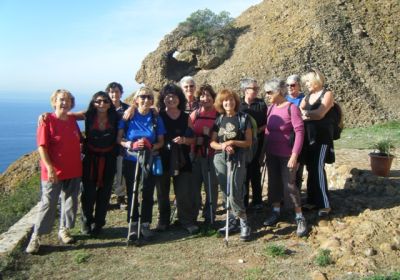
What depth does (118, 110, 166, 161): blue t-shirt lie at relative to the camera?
20.5ft

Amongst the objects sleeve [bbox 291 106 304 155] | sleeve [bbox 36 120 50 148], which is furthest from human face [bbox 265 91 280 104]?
sleeve [bbox 36 120 50 148]

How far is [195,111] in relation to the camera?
6.57 m

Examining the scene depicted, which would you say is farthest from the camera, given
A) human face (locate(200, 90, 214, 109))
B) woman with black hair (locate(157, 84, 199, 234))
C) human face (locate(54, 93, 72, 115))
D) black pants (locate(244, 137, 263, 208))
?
black pants (locate(244, 137, 263, 208))

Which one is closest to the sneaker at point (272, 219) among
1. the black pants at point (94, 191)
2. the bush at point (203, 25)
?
the black pants at point (94, 191)

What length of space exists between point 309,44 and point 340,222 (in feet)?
62.4

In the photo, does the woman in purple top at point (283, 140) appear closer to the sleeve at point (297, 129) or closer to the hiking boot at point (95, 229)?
the sleeve at point (297, 129)

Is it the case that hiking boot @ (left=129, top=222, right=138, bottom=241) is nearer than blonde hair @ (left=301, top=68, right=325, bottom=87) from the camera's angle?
No

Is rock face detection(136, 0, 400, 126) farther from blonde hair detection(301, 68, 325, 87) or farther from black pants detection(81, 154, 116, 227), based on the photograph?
black pants detection(81, 154, 116, 227)

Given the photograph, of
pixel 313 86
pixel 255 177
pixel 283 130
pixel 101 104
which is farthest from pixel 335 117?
pixel 101 104

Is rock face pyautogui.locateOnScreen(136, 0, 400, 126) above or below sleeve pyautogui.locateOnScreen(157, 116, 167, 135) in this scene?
above

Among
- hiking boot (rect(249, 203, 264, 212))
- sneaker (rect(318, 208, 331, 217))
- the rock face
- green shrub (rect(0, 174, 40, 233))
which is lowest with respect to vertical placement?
green shrub (rect(0, 174, 40, 233))

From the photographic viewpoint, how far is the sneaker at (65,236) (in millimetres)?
6442

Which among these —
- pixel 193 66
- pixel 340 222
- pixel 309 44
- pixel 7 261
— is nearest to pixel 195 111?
pixel 340 222

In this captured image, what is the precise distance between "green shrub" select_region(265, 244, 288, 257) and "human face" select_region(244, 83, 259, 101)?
7.56 feet
